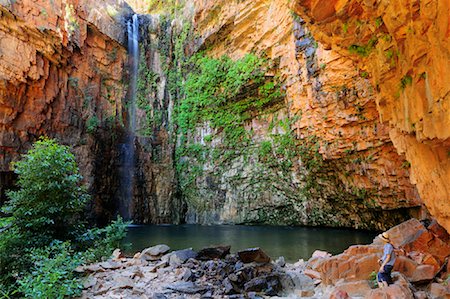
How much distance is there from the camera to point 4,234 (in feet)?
20.7

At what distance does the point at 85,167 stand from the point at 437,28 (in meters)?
19.7

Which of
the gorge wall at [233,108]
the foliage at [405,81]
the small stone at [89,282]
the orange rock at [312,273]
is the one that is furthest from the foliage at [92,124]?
the foliage at [405,81]

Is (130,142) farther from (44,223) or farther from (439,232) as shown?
(439,232)

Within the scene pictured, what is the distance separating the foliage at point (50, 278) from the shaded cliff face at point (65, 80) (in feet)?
41.1

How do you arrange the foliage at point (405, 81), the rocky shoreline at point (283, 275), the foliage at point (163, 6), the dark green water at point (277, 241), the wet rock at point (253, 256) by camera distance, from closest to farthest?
the foliage at point (405, 81) < the rocky shoreline at point (283, 275) < the wet rock at point (253, 256) < the dark green water at point (277, 241) < the foliage at point (163, 6)

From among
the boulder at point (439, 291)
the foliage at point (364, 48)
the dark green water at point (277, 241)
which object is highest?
the foliage at point (364, 48)

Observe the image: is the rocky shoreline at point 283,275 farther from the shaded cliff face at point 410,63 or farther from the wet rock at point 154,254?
the shaded cliff face at point 410,63

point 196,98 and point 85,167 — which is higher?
point 196,98

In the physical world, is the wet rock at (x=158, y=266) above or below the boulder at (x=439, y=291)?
below

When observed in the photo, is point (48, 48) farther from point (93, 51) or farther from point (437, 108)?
point (437, 108)

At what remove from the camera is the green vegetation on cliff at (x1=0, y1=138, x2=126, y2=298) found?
5.89m

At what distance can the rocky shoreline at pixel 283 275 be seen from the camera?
17.7 ft

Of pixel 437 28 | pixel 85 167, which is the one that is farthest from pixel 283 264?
pixel 85 167

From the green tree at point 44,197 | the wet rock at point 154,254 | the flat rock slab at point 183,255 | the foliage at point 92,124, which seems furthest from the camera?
the foliage at point 92,124
